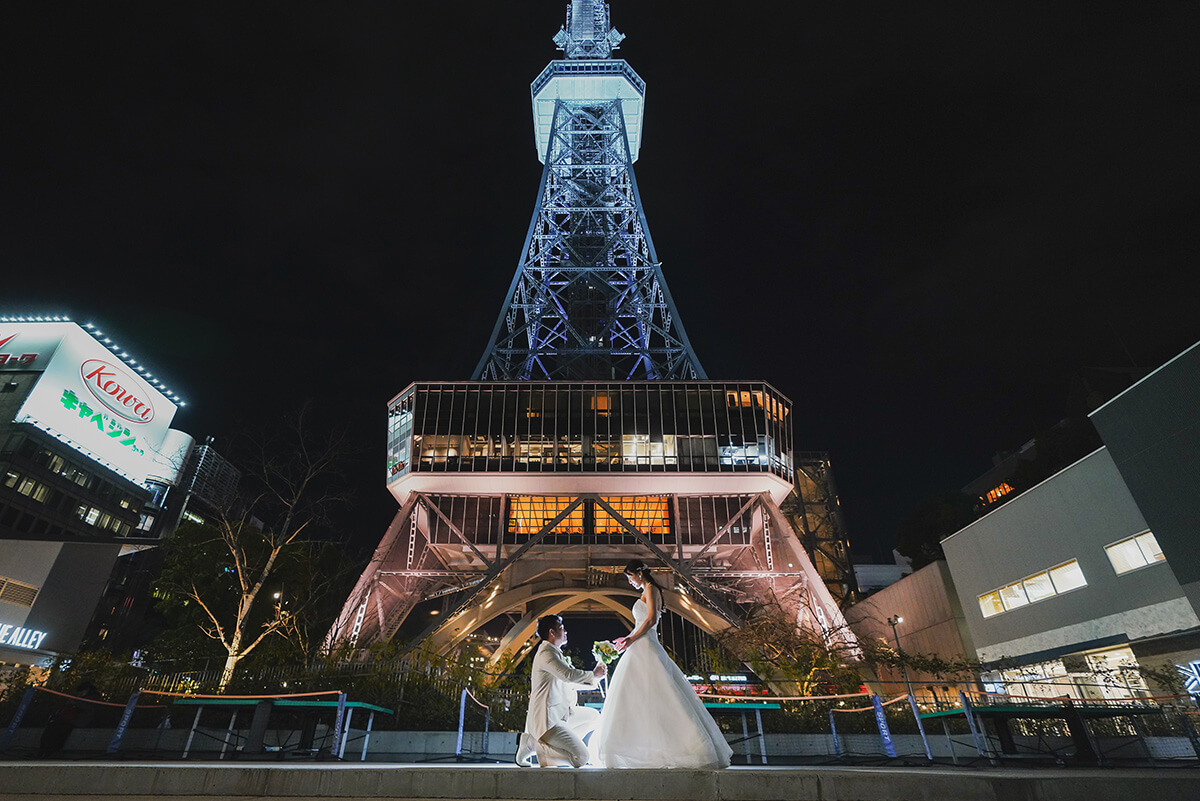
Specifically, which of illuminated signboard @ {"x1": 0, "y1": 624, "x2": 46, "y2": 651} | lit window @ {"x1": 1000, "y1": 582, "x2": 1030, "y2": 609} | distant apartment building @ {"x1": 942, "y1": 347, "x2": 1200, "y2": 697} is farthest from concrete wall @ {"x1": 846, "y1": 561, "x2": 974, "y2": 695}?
illuminated signboard @ {"x1": 0, "y1": 624, "x2": 46, "y2": 651}

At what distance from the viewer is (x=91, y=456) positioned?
64562 millimetres

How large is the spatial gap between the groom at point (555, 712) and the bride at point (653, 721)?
23.3 inches

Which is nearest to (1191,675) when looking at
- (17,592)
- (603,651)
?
(603,651)

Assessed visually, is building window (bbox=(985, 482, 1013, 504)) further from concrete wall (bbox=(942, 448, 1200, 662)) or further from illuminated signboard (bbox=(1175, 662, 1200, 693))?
illuminated signboard (bbox=(1175, 662, 1200, 693))

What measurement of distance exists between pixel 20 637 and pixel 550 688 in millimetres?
32025

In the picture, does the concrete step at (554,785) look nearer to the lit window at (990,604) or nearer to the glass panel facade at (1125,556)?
the glass panel facade at (1125,556)

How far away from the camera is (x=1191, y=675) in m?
18.3

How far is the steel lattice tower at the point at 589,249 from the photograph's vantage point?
57.1 meters

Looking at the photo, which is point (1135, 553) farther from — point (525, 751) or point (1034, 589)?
point (525, 751)

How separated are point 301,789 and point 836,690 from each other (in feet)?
72.2

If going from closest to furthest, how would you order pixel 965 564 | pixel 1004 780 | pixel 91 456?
pixel 1004 780 → pixel 965 564 → pixel 91 456

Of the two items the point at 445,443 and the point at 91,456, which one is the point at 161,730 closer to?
the point at 445,443

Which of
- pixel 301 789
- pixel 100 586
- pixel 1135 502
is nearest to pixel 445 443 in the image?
pixel 100 586

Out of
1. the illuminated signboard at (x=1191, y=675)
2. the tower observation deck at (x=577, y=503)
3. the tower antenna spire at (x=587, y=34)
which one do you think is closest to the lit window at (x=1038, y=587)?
the illuminated signboard at (x=1191, y=675)
